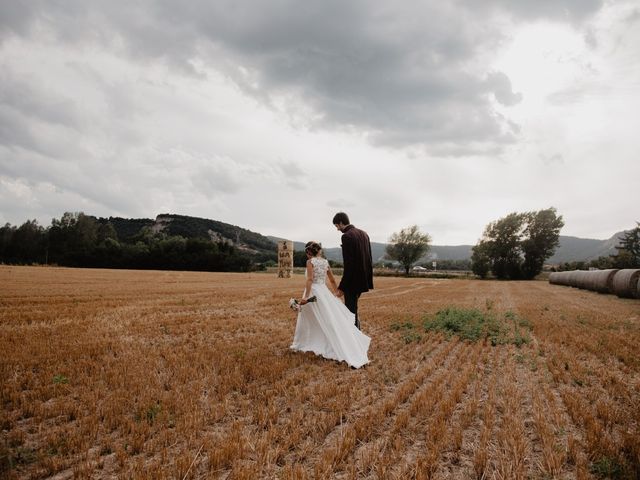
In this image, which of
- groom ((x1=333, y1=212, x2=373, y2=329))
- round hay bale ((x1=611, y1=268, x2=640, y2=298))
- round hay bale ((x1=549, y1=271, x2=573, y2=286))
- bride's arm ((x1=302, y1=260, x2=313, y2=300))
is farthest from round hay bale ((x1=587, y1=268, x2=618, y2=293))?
bride's arm ((x1=302, y1=260, x2=313, y2=300))

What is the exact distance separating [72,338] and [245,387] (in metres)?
5.68

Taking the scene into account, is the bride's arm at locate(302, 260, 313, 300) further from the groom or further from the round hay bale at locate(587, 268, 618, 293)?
the round hay bale at locate(587, 268, 618, 293)

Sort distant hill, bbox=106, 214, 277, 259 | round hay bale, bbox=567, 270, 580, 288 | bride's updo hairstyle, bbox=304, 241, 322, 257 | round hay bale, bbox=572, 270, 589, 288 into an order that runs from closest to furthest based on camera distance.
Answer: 1. bride's updo hairstyle, bbox=304, 241, 322, 257
2. round hay bale, bbox=572, 270, 589, 288
3. round hay bale, bbox=567, 270, 580, 288
4. distant hill, bbox=106, 214, 277, 259

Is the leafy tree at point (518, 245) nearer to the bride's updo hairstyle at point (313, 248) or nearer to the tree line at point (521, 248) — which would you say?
the tree line at point (521, 248)

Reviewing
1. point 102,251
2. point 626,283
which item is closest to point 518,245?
point 626,283

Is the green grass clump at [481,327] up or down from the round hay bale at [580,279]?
down

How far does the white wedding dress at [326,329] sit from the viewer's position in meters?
7.61

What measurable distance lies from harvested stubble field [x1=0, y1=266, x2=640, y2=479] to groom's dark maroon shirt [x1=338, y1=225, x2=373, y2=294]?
5.63 feet

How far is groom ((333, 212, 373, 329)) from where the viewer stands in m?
8.27

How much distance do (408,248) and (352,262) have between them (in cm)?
9362

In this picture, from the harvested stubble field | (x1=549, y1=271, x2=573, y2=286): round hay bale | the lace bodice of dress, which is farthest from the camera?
(x1=549, y1=271, x2=573, y2=286): round hay bale

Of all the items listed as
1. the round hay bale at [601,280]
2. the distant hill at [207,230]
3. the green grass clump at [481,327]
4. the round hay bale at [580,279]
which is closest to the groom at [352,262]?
the green grass clump at [481,327]

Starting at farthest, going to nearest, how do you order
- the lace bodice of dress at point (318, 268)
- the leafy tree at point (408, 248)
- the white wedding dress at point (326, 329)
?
the leafy tree at point (408, 248)
the lace bodice of dress at point (318, 268)
the white wedding dress at point (326, 329)

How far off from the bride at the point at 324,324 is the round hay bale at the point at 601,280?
87.3ft
